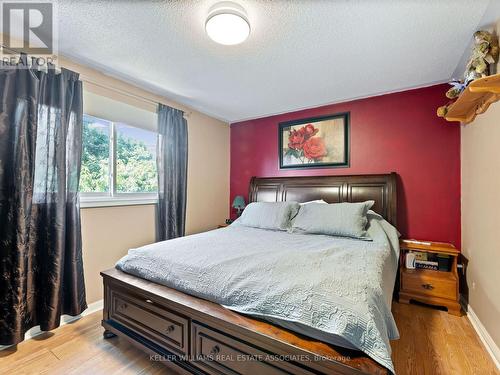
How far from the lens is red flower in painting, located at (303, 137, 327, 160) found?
10.7 feet

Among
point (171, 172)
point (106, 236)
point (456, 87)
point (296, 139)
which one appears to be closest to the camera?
point (456, 87)

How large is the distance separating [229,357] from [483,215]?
7.22 feet

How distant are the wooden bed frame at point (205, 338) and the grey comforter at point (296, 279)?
0.05 meters

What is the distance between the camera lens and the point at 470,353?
1677mm

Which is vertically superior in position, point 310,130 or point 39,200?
point 310,130

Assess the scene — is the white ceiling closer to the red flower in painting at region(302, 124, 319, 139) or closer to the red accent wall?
the red accent wall

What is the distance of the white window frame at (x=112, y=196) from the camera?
7.56 ft

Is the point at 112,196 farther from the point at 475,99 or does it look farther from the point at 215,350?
the point at 475,99

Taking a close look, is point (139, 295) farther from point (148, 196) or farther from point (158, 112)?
point (158, 112)

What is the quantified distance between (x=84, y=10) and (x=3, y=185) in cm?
138

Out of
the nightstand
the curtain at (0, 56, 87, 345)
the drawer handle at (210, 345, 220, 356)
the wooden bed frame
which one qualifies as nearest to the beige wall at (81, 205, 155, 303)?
the curtain at (0, 56, 87, 345)

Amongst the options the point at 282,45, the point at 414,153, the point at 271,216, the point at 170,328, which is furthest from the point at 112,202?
the point at 414,153

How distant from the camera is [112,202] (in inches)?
96.8

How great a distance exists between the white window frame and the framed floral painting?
6.83ft
